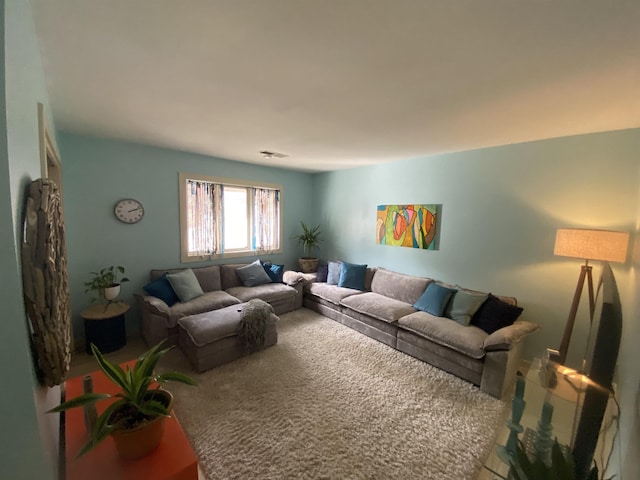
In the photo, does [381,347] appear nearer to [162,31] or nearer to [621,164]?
[621,164]

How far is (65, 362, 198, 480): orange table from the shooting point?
1.04 meters

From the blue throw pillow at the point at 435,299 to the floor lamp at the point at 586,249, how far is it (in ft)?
3.35

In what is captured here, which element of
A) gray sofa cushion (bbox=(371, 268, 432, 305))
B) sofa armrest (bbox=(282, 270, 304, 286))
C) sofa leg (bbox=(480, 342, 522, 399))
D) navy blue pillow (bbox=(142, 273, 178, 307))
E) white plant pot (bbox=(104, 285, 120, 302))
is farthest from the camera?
sofa armrest (bbox=(282, 270, 304, 286))

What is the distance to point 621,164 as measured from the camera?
2238mm

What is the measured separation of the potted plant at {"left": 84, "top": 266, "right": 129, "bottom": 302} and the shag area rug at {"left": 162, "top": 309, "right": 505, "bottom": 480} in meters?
0.99

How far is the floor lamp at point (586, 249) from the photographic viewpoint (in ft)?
6.75

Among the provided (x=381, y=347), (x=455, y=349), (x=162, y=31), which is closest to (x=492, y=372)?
(x=455, y=349)

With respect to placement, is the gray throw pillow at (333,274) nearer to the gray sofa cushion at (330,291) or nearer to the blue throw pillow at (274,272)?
the gray sofa cushion at (330,291)

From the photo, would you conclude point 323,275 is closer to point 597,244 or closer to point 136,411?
point 597,244

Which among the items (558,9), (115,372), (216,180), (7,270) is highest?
(558,9)

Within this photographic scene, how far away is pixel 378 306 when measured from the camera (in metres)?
3.24

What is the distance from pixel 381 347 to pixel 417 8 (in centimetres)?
304

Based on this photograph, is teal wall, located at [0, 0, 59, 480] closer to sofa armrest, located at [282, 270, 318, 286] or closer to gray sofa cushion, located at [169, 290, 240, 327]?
gray sofa cushion, located at [169, 290, 240, 327]

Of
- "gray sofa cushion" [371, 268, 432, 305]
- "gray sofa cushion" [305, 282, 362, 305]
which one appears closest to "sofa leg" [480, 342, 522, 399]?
"gray sofa cushion" [371, 268, 432, 305]
